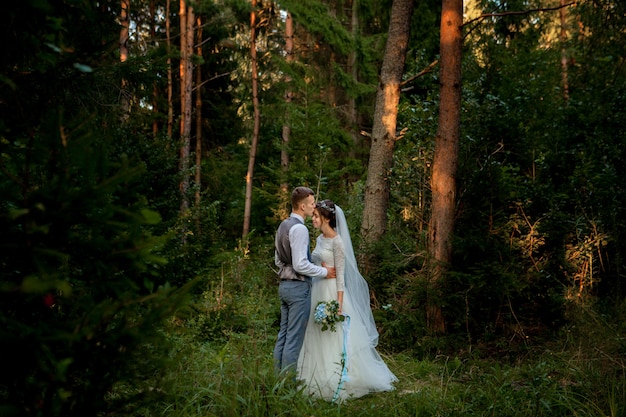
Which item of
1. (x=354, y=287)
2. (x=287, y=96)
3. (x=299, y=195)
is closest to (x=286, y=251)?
(x=299, y=195)

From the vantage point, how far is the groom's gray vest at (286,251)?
5543 millimetres

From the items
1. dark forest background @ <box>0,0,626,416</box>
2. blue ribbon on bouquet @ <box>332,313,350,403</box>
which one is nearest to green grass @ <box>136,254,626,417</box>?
blue ribbon on bouquet @ <box>332,313,350,403</box>

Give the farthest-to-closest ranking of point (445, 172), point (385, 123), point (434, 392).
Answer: point (385, 123)
point (445, 172)
point (434, 392)

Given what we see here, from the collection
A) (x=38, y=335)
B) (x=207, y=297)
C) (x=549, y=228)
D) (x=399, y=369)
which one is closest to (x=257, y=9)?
(x=207, y=297)

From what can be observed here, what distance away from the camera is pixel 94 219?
7.27 feet

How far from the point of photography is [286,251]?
556 cm

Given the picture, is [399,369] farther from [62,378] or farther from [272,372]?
[62,378]

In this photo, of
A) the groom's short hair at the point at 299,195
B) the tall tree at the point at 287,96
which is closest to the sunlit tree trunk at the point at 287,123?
the tall tree at the point at 287,96

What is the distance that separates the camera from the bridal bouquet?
5730 millimetres

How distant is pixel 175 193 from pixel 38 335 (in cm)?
891

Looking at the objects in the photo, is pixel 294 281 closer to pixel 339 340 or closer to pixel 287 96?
pixel 339 340

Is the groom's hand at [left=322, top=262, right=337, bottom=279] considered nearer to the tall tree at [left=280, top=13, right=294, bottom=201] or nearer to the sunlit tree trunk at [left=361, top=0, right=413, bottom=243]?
the sunlit tree trunk at [left=361, top=0, right=413, bottom=243]

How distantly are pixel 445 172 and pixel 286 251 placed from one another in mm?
3033

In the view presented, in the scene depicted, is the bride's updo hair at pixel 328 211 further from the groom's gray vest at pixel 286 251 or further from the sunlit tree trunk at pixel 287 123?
the sunlit tree trunk at pixel 287 123
